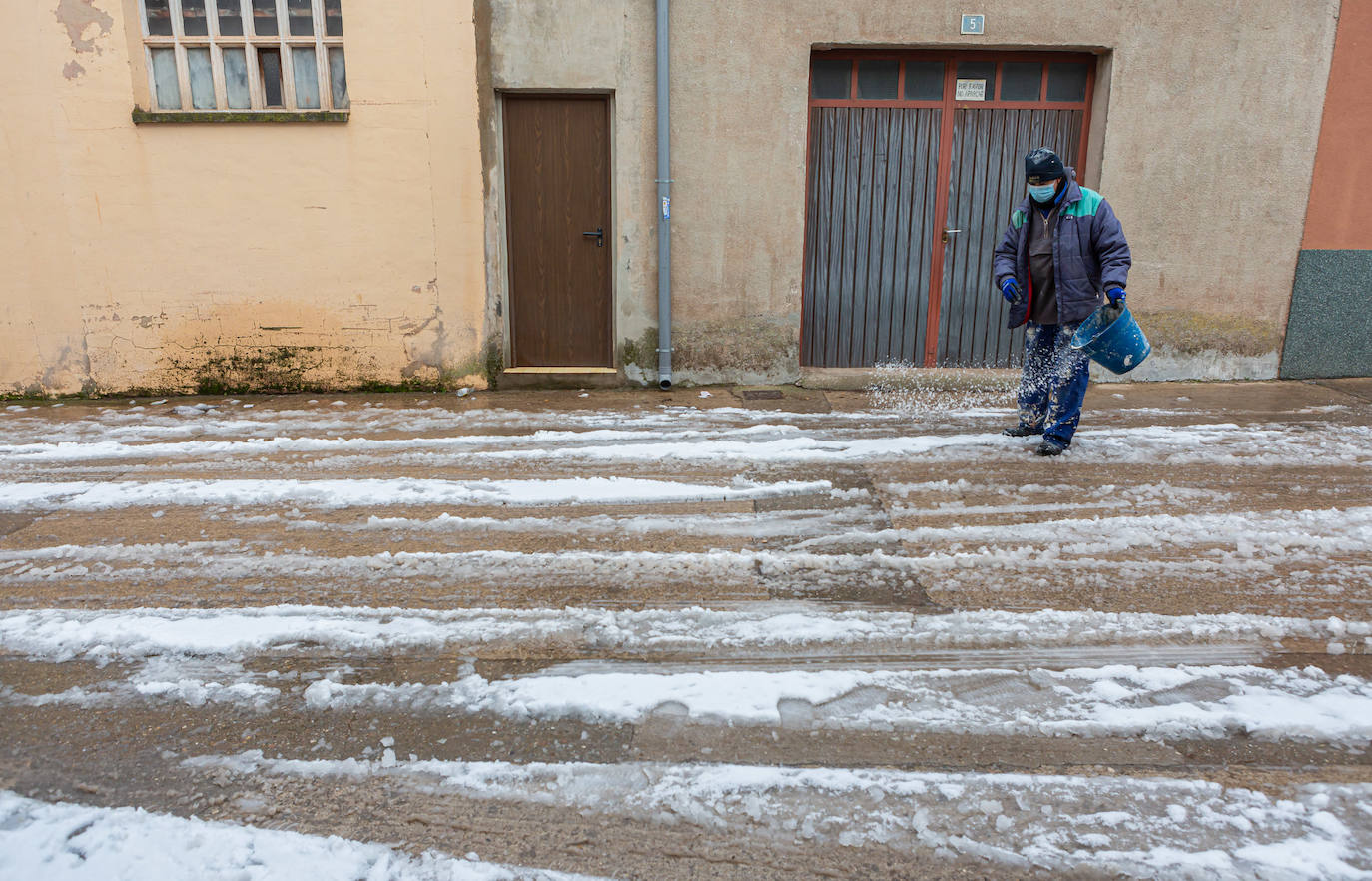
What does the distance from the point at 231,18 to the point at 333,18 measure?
84cm

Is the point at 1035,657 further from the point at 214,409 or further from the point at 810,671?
the point at 214,409

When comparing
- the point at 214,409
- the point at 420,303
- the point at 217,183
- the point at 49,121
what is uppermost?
the point at 49,121

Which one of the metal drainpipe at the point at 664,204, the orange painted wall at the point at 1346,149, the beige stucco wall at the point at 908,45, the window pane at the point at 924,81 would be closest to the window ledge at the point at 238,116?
the beige stucco wall at the point at 908,45

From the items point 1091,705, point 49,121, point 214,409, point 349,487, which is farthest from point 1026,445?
point 49,121

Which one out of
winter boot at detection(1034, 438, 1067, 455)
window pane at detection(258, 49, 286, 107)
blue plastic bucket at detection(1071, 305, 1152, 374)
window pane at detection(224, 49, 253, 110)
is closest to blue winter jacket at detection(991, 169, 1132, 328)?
blue plastic bucket at detection(1071, 305, 1152, 374)

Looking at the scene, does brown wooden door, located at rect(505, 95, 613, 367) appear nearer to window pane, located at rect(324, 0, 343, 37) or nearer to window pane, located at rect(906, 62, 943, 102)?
window pane, located at rect(324, 0, 343, 37)

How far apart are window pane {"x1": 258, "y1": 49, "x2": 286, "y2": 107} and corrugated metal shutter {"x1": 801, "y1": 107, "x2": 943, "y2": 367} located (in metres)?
4.50

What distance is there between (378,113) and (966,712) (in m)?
6.80

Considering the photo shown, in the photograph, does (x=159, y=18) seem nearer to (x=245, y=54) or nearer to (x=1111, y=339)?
(x=245, y=54)

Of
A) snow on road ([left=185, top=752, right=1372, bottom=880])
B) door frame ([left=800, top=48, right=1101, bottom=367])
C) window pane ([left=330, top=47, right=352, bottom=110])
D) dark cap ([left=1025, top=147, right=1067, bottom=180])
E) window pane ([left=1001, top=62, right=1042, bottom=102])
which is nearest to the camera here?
snow on road ([left=185, top=752, right=1372, bottom=880])

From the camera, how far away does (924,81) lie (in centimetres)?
777

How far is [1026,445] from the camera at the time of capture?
585cm

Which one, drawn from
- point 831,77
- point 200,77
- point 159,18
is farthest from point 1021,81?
point 159,18

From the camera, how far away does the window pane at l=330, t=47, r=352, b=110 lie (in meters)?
7.55
